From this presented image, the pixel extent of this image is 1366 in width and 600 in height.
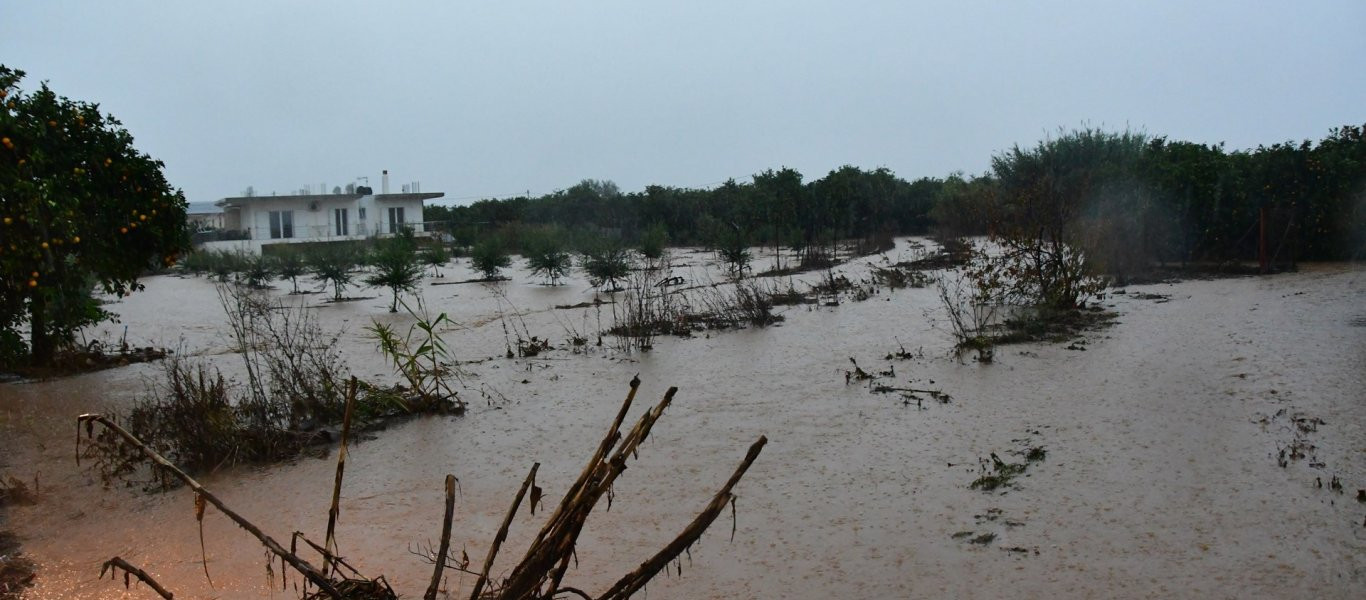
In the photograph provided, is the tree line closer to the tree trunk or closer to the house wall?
the tree trunk

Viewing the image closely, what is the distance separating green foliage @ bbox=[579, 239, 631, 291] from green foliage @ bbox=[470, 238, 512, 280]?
3.85 m

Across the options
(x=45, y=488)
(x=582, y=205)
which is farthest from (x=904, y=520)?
(x=582, y=205)

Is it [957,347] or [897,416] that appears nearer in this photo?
[897,416]

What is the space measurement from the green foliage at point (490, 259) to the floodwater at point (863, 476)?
1283 cm

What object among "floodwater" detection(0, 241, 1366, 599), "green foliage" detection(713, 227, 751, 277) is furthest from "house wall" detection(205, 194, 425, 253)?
"floodwater" detection(0, 241, 1366, 599)

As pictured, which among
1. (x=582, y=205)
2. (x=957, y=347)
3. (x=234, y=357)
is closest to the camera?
(x=957, y=347)

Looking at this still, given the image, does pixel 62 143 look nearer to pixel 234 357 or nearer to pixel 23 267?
pixel 23 267

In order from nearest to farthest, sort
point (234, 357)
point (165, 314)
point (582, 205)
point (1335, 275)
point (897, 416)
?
point (897, 416)
point (234, 357)
point (1335, 275)
point (165, 314)
point (582, 205)

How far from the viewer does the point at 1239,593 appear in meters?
4.20

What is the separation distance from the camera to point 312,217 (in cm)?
4753

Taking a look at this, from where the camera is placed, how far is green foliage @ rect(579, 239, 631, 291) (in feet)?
64.6

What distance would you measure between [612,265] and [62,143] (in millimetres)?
11027

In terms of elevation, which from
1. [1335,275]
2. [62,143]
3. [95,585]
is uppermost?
[62,143]

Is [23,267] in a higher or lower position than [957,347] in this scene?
higher
